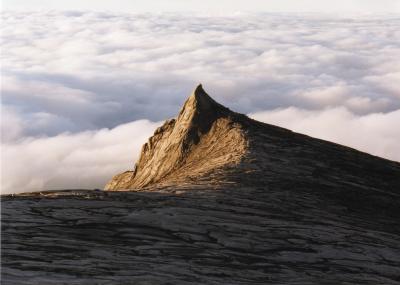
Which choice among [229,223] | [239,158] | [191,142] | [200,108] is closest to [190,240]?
[229,223]

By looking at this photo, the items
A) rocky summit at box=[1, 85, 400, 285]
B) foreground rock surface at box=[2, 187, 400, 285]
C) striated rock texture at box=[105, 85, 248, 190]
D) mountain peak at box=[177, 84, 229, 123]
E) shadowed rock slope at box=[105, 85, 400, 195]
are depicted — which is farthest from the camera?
mountain peak at box=[177, 84, 229, 123]

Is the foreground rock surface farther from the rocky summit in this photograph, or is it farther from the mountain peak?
the mountain peak

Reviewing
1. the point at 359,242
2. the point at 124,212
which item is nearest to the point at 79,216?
the point at 124,212

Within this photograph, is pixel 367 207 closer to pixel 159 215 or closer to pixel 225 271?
pixel 159 215

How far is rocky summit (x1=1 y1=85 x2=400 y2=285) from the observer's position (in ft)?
25.7

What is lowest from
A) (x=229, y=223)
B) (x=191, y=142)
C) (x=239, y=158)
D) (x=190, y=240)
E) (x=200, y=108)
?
(x=190, y=240)

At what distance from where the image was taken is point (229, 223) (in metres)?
10.2

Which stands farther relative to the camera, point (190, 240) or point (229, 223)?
point (229, 223)

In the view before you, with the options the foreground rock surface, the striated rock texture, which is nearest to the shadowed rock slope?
the striated rock texture

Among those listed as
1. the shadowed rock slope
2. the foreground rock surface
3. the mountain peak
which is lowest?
the foreground rock surface

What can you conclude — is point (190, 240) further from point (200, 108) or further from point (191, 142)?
point (200, 108)

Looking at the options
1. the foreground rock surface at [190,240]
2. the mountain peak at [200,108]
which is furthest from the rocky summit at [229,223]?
the mountain peak at [200,108]

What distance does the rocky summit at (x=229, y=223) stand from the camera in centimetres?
783

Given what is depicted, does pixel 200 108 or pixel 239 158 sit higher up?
pixel 200 108
